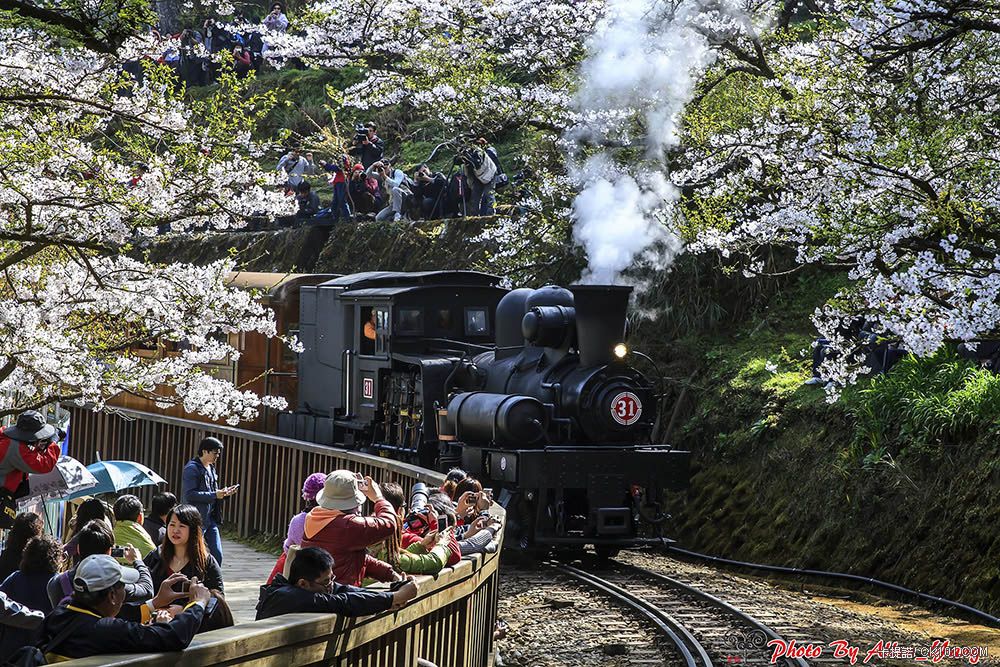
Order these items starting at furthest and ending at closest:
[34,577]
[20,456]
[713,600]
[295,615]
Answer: [713,600] → [20,456] → [34,577] → [295,615]

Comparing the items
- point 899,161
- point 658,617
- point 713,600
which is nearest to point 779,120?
point 899,161

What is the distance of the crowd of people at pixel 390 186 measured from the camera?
82.3 feet

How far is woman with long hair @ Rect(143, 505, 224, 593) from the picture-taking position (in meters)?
6.93

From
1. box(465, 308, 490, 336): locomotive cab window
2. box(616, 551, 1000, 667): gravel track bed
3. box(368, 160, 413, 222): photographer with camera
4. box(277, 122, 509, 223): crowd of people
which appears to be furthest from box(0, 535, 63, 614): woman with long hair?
box(368, 160, 413, 222): photographer with camera

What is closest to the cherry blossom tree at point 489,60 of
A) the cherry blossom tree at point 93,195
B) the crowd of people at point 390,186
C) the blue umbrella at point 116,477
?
the crowd of people at point 390,186

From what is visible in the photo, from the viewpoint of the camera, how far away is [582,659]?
9.91 m

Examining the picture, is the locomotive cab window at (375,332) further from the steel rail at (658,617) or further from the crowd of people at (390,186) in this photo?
the crowd of people at (390,186)

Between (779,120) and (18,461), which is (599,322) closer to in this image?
(779,120)

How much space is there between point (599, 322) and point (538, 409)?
44.8 inches

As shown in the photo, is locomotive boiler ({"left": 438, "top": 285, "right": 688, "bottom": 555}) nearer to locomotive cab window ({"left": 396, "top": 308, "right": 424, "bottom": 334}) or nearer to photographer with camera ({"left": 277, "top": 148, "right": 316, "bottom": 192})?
locomotive cab window ({"left": 396, "top": 308, "right": 424, "bottom": 334})

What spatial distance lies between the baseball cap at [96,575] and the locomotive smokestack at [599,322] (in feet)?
30.5

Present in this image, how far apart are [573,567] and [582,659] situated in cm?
437

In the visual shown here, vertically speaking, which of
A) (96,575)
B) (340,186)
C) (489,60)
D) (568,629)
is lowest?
(568,629)

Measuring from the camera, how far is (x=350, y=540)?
6.48 m
